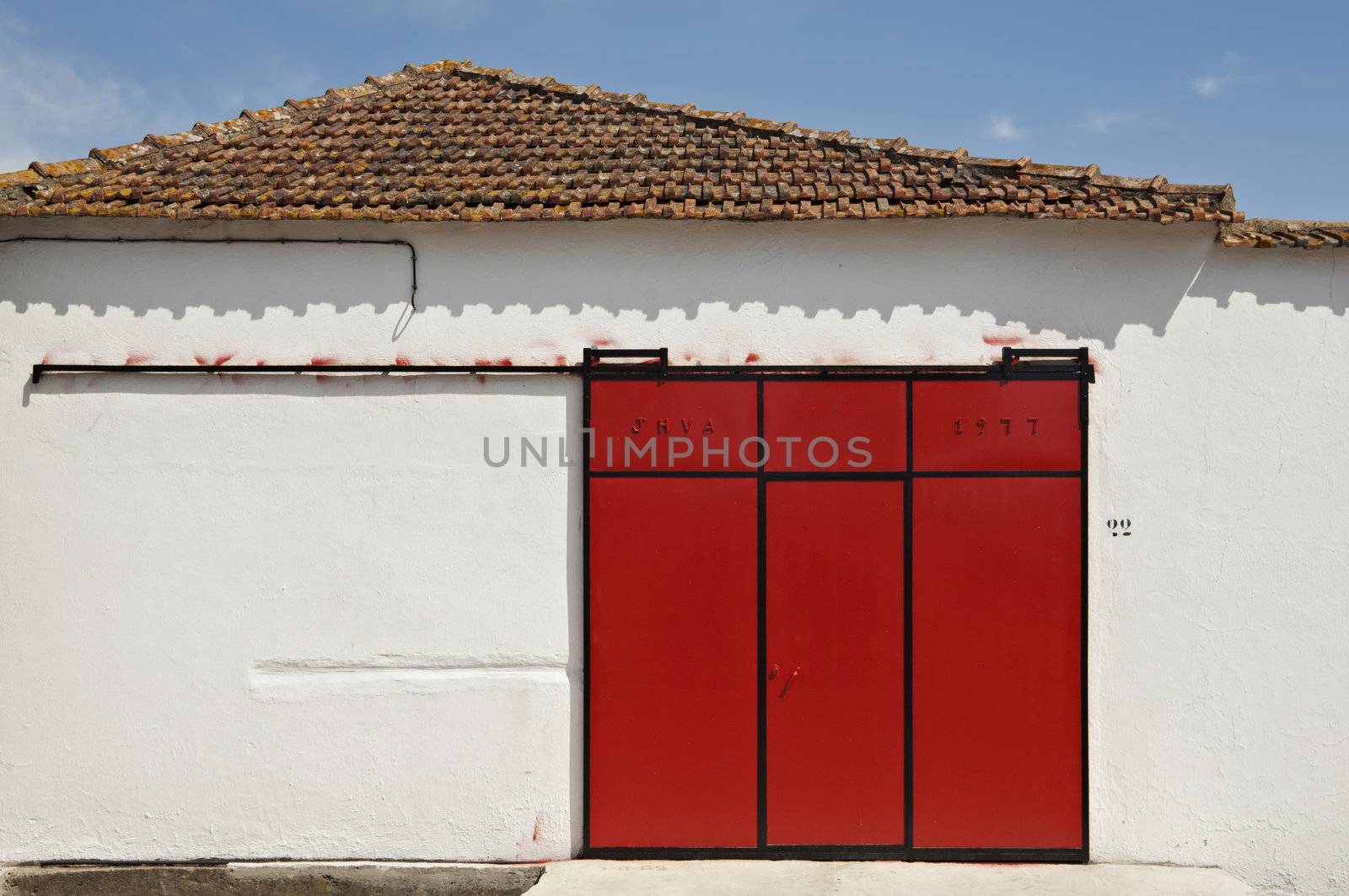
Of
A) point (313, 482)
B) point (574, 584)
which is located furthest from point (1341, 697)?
point (313, 482)

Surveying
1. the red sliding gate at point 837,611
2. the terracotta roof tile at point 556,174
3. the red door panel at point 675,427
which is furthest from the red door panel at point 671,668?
the terracotta roof tile at point 556,174

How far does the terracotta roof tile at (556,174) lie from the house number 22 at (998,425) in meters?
1.33

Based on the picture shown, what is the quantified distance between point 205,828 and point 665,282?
4713 mm

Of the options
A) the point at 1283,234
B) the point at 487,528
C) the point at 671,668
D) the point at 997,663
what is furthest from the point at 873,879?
the point at 1283,234

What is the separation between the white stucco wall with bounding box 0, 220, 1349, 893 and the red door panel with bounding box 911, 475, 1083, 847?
24 centimetres

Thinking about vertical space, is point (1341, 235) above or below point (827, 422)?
above

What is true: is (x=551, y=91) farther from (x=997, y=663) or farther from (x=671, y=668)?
(x=997, y=663)

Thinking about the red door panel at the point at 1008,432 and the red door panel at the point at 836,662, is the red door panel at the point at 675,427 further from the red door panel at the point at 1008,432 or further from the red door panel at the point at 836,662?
the red door panel at the point at 1008,432

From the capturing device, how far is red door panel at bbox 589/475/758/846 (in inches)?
192

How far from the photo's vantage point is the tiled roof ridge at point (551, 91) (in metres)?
4.93

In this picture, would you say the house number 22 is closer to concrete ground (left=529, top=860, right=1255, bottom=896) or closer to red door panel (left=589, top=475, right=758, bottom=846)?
red door panel (left=589, top=475, right=758, bottom=846)

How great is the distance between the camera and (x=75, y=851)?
4.89m

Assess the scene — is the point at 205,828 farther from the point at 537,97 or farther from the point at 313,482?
the point at 537,97

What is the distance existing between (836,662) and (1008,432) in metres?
1.90
